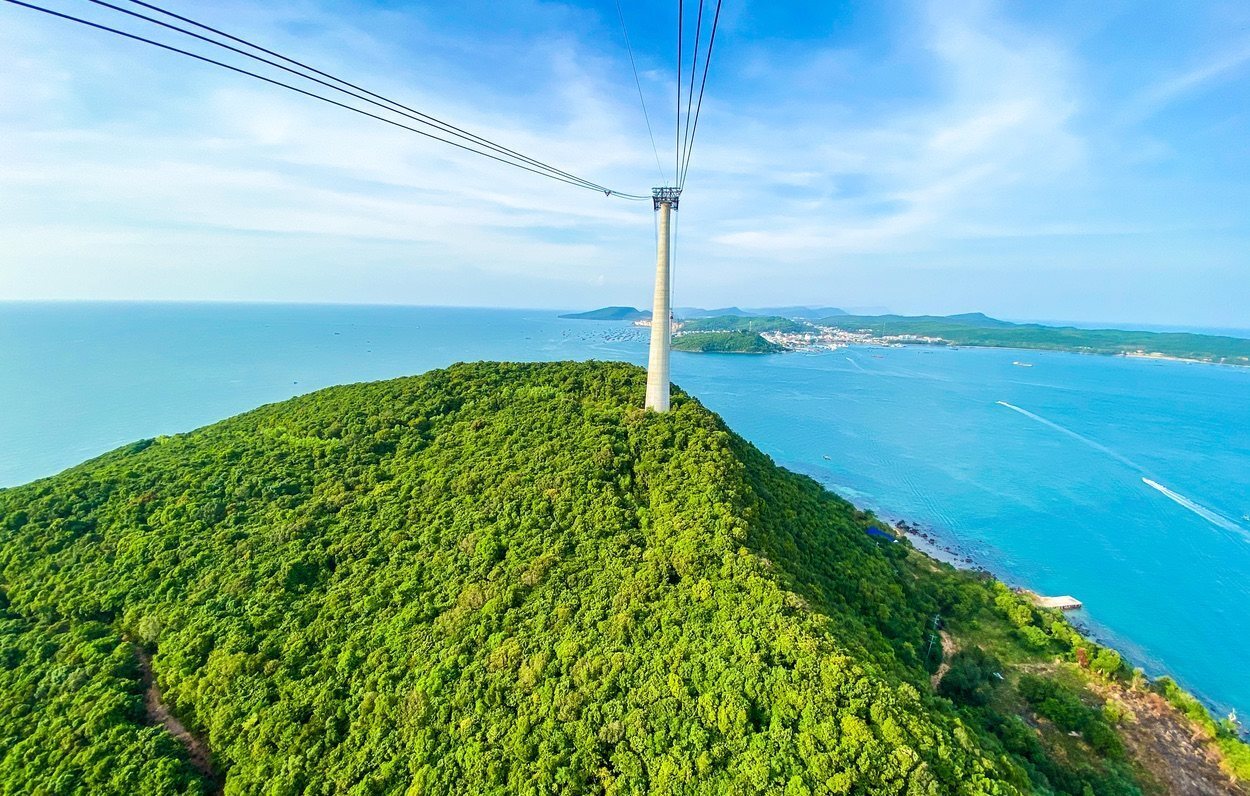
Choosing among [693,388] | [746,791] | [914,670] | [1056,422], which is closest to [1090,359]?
[1056,422]

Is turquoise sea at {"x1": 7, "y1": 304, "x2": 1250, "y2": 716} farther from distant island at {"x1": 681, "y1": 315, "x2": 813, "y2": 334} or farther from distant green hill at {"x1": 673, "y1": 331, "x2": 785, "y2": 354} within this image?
distant island at {"x1": 681, "y1": 315, "x2": 813, "y2": 334}

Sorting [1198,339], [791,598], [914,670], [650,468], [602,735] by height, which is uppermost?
[1198,339]

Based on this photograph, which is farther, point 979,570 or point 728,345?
point 728,345

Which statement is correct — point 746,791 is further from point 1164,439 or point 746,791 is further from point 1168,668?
point 1164,439

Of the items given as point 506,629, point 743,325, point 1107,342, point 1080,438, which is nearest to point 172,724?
point 506,629

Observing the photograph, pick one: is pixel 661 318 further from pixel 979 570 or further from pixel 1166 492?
pixel 1166 492

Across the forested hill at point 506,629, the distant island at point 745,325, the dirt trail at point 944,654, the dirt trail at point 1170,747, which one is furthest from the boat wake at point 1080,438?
the distant island at point 745,325

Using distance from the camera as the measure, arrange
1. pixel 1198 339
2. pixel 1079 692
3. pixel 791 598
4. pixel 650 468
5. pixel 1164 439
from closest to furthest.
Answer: pixel 791 598 < pixel 1079 692 < pixel 650 468 < pixel 1164 439 < pixel 1198 339
